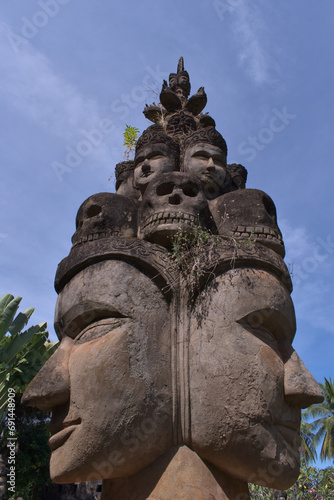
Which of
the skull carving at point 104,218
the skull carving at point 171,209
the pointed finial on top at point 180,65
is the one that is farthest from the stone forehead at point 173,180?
the pointed finial on top at point 180,65

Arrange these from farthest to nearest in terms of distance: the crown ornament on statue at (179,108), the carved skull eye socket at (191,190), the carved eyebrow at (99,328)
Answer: the crown ornament on statue at (179,108) → the carved skull eye socket at (191,190) → the carved eyebrow at (99,328)

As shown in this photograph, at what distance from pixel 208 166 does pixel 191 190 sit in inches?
25.9

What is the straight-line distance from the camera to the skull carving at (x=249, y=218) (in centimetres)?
368

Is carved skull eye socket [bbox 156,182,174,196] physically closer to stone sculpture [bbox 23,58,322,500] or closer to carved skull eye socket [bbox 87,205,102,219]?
stone sculpture [bbox 23,58,322,500]

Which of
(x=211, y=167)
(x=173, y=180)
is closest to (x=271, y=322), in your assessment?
(x=173, y=180)

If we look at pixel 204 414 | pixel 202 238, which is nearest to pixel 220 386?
pixel 204 414

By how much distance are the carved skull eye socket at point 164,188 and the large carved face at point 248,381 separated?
0.89 meters

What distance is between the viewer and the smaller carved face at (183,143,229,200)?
14.2 ft

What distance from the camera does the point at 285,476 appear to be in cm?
292

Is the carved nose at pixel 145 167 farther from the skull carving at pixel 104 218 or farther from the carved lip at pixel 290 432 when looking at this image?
the carved lip at pixel 290 432

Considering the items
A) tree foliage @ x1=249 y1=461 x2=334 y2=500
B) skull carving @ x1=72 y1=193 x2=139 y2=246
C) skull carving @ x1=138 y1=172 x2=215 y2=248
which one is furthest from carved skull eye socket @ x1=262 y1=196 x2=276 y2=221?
tree foliage @ x1=249 y1=461 x2=334 y2=500

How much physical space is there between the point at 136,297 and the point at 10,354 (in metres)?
8.08

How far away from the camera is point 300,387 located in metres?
3.04

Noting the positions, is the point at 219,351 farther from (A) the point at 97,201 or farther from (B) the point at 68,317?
(A) the point at 97,201
